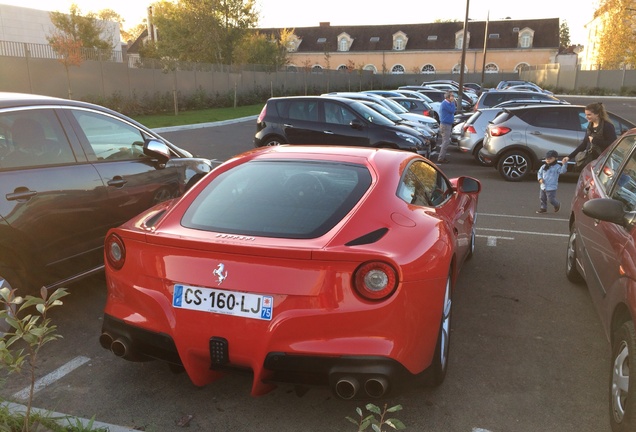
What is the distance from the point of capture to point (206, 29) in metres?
44.2

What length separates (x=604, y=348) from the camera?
4023mm

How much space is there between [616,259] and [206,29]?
45.1m

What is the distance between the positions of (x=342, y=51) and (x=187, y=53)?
3271cm

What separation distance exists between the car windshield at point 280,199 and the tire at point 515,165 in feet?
30.0

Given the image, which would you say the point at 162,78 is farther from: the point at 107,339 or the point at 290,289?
the point at 290,289

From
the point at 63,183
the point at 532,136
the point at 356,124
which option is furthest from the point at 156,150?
the point at 532,136

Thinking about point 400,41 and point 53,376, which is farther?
point 400,41

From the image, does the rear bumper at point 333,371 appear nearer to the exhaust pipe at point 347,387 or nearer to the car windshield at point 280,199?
the exhaust pipe at point 347,387

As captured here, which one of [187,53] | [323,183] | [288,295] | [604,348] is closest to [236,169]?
[323,183]

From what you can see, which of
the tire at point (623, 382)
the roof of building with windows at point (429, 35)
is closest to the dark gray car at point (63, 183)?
the tire at point (623, 382)

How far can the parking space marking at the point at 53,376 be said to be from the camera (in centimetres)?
332

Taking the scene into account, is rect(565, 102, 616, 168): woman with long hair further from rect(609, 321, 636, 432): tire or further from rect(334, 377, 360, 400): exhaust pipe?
rect(334, 377, 360, 400): exhaust pipe

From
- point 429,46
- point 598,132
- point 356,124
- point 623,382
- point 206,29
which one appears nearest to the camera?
point 623,382

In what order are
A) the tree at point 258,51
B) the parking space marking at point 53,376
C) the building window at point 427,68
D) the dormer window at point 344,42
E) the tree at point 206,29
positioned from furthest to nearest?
the dormer window at point 344,42, the building window at point 427,68, the tree at point 258,51, the tree at point 206,29, the parking space marking at point 53,376
